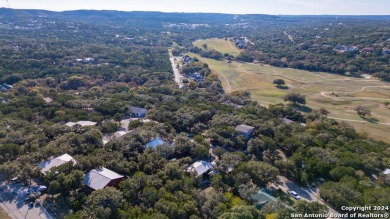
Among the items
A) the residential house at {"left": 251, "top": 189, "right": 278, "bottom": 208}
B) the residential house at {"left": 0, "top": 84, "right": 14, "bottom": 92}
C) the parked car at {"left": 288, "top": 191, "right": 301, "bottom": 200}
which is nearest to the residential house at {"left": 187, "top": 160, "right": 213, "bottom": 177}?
the residential house at {"left": 251, "top": 189, "right": 278, "bottom": 208}

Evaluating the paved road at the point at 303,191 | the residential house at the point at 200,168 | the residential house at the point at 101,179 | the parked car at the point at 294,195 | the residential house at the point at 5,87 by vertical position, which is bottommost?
the residential house at the point at 5,87

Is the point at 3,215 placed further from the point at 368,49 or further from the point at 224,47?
the point at 224,47

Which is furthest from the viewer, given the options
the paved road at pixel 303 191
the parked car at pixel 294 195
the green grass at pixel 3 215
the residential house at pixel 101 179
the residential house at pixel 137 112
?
the residential house at pixel 137 112

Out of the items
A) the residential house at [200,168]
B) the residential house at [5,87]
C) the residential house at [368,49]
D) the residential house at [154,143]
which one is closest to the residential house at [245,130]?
the residential house at [200,168]

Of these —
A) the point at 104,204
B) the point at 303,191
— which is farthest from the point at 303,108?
the point at 104,204

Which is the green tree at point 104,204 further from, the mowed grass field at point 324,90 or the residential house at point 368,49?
the residential house at point 368,49

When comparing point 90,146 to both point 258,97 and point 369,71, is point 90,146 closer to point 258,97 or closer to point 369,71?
point 258,97
